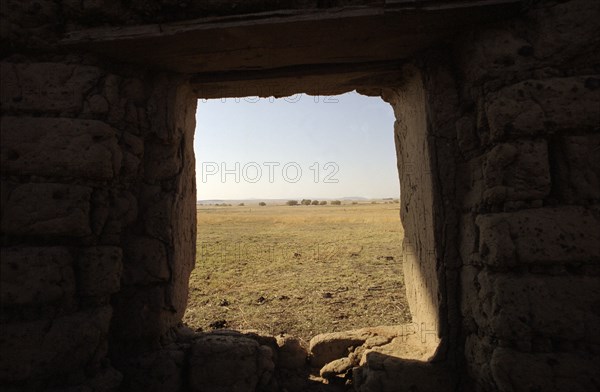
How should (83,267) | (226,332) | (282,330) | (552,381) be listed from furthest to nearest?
(282,330) < (226,332) < (83,267) < (552,381)

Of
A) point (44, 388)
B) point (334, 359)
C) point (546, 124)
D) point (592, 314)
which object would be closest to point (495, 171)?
point (546, 124)

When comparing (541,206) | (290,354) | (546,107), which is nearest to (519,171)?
(541,206)

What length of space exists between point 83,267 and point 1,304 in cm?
34

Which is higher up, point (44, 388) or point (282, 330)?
point (44, 388)

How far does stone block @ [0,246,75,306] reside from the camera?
5.16 feet

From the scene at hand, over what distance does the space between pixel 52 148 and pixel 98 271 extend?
65 cm

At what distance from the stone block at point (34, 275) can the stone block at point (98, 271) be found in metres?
0.06

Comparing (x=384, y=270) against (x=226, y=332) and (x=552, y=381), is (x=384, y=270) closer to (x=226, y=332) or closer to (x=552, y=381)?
(x=226, y=332)

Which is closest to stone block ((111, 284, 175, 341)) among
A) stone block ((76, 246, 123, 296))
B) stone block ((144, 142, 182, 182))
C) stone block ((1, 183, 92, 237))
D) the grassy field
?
stone block ((76, 246, 123, 296))

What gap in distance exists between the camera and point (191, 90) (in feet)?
7.95

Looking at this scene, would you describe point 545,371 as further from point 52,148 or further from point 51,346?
point 52,148

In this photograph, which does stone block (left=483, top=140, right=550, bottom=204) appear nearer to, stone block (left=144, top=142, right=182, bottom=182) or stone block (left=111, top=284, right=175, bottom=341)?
stone block (left=144, top=142, right=182, bottom=182)

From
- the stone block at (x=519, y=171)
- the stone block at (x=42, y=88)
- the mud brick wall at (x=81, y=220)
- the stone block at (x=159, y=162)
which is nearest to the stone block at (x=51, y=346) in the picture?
the mud brick wall at (x=81, y=220)

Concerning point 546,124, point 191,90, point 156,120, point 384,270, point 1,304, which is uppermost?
point 191,90
